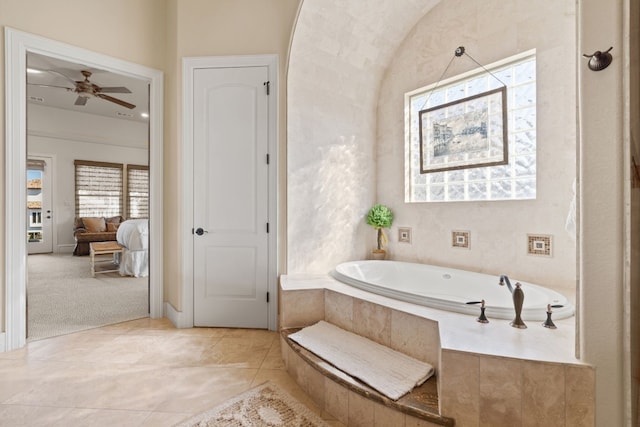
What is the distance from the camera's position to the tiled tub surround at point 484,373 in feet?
3.39

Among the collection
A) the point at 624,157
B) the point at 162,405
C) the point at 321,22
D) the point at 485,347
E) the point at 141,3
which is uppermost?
the point at 141,3

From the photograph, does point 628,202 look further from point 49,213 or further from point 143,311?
point 49,213

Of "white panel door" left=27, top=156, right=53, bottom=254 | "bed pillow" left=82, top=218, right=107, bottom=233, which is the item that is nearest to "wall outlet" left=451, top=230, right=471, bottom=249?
"bed pillow" left=82, top=218, right=107, bottom=233

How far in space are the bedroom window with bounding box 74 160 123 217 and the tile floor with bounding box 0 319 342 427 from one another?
573 centimetres

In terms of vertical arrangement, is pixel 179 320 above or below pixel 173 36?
below

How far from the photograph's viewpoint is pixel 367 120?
3117 mm

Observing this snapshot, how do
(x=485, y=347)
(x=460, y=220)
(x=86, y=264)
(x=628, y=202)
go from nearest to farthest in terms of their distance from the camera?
(x=628, y=202) < (x=485, y=347) < (x=460, y=220) < (x=86, y=264)

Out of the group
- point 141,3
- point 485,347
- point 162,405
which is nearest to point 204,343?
point 162,405

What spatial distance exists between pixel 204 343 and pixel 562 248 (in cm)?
263

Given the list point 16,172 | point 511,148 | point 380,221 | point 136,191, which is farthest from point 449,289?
point 136,191

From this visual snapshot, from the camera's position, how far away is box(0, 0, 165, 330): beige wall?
2.20 metres

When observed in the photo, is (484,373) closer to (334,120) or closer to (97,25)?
(334,120)

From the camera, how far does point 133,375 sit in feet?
6.15

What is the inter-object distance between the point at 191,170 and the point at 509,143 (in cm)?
258
